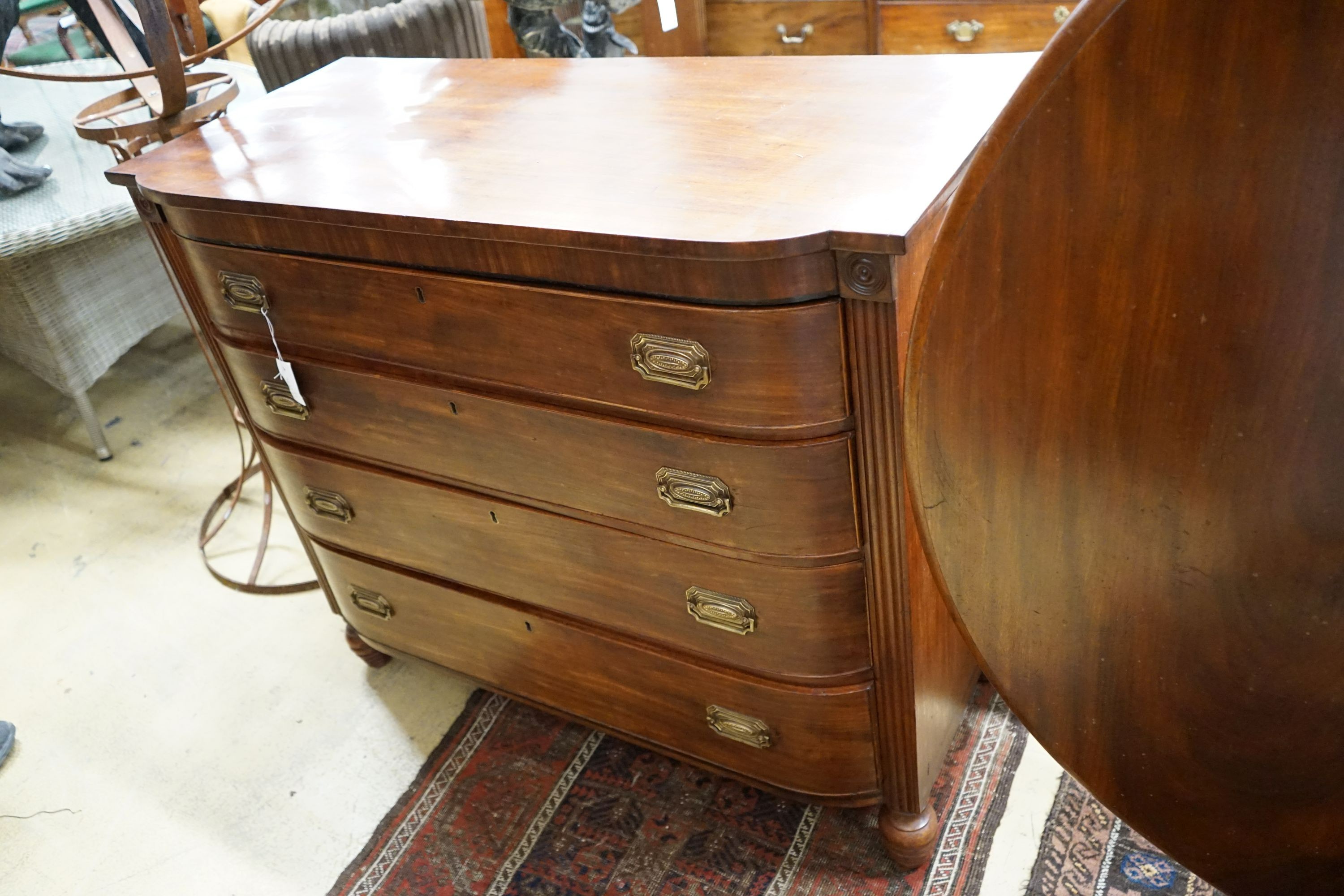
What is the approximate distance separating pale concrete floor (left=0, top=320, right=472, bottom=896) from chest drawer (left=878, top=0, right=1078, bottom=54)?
184 centimetres

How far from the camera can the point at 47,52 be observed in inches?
151

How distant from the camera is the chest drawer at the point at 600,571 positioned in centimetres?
121

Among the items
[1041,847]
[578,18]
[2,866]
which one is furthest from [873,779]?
[578,18]

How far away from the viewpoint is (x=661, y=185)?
109 cm

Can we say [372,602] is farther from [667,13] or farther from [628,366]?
[667,13]

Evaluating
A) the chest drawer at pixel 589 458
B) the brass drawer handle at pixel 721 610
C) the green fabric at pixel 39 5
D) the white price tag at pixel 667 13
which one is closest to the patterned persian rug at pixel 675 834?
the brass drawer handle at pixel 721 610

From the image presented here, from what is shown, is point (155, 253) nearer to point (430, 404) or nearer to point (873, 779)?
point (430, 404)

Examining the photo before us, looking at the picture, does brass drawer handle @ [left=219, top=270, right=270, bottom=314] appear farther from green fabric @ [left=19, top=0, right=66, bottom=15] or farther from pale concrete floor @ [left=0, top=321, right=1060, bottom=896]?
green fabric @ [left=19, top=0, right=66, bottom=15]

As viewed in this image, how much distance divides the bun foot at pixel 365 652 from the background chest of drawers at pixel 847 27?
1392 mm

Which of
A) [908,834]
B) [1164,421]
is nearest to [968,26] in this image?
[908,834]

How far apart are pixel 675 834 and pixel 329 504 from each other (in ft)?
2.30

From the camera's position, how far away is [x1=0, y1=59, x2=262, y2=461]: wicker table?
2.29 m

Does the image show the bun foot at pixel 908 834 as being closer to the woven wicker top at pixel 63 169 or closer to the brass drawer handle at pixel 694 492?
the brass drawer handle at pixel 694 492

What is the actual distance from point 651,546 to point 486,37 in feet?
6.25
